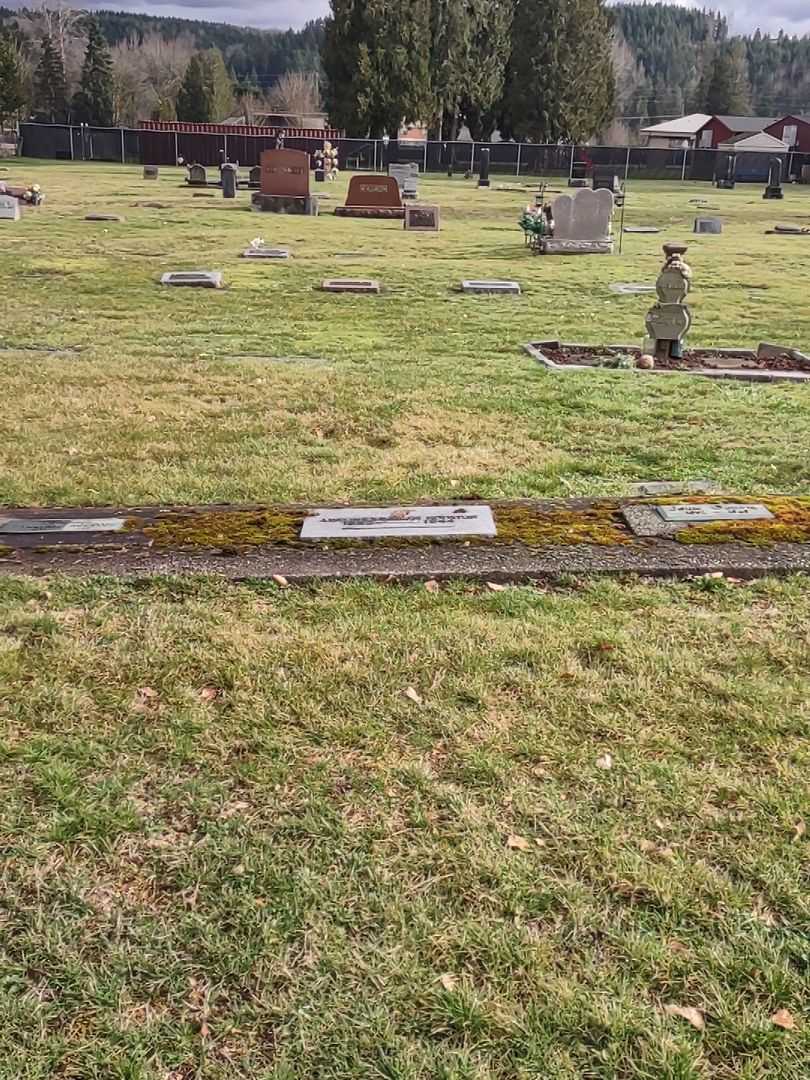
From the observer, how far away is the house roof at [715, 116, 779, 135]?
90500 millimetres

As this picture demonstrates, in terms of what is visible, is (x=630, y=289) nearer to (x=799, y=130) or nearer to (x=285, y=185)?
(x=285, y=185)

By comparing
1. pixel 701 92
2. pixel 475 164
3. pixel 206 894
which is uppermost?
pixel 701 92

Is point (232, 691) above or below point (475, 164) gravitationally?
below

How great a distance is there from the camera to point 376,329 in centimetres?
1157

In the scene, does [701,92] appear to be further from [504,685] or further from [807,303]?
[504,685]

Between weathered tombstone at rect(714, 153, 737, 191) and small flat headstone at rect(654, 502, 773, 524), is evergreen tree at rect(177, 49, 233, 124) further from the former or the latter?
small flat headstone at rect(654, 502, 773, 524)

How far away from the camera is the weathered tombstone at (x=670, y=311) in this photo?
9391 millimetres

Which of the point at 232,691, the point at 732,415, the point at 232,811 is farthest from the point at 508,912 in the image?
the point at 732,415

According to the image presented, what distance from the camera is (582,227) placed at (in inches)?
822

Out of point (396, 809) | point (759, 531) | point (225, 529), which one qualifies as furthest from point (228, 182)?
point (396, 809)

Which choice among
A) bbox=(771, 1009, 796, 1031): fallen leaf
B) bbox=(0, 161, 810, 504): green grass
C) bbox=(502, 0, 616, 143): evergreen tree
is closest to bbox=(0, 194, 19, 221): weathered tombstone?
bbox=(0, 161, 810, 504): green grass

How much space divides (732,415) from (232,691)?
5643 mm

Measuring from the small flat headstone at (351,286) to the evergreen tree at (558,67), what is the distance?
1984 inches

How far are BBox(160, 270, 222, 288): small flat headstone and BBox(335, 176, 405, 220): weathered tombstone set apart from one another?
13.6m
